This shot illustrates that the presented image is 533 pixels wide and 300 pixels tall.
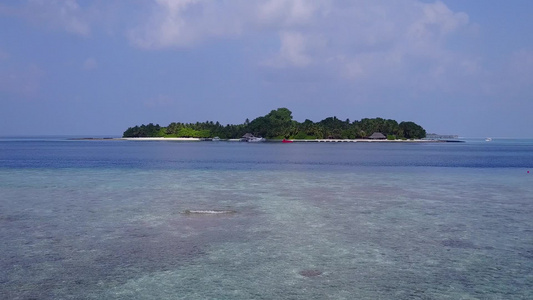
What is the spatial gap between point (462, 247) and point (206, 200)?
1593 cm

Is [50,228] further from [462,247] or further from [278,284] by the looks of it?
[462,247]

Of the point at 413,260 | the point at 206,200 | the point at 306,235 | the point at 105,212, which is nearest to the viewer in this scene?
the point at 413,260

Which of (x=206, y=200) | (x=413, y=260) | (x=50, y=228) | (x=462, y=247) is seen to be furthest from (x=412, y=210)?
(x=50, y=228)

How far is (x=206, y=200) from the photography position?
27594 mm

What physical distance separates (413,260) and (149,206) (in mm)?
15973

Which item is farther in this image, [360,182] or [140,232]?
[360,182]

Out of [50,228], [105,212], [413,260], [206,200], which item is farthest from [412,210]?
[50,228]

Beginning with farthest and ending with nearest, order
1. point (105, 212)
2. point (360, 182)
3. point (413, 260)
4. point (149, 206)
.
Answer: point (360, 182), point (149, 206), point (105, 212), point (413, 260)

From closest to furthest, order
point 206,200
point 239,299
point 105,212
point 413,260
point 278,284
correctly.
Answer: point 239,299 → point 278,284 → point 413,260 → point 105,212 → point 206,200

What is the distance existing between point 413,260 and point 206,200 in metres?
15.8

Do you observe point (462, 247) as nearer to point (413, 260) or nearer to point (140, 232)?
point (413, 260)

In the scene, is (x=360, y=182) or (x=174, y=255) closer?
(x=174, y=255)

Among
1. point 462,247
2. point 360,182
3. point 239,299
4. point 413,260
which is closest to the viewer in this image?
point 239,299

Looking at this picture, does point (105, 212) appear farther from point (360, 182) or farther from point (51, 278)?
point (360, 182)
